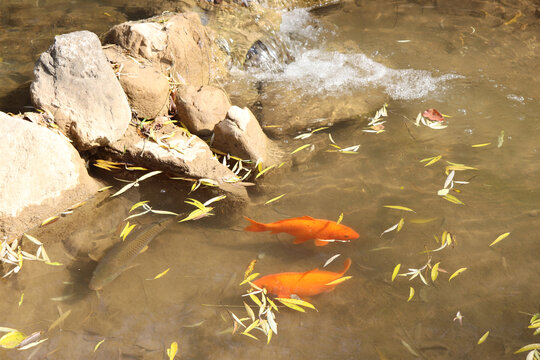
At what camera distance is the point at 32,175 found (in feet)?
12.7

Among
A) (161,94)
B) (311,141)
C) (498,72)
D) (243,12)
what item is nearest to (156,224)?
(161,94)

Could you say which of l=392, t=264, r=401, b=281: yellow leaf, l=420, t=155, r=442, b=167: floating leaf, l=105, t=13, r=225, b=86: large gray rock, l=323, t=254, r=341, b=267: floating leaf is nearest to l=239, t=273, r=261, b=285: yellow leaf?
l=323, t=254, r=341, b=267: floating leaf

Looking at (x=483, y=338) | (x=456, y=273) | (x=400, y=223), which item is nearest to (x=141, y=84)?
(x=400, y=223)

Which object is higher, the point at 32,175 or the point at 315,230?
the point at 32,175

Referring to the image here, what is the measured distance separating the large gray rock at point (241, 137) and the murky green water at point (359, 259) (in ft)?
0.91

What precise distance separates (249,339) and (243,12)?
4874 mm

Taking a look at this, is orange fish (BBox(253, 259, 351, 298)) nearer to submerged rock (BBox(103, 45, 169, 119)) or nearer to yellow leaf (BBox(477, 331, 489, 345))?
yellow leaf (BBox(477, 331, 489, 345))

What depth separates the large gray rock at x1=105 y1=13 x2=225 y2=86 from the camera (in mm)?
4750

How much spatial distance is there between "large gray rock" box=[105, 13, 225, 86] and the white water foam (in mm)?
865

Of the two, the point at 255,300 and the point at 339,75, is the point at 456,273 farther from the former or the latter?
the point at 339,75

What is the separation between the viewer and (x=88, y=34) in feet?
13.8

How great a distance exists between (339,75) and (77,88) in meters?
3.14

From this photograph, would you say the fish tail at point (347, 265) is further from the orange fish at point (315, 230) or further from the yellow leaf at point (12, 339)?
the yellow leaf at point (12, 339)

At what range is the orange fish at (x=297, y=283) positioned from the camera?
3322 millimetres
